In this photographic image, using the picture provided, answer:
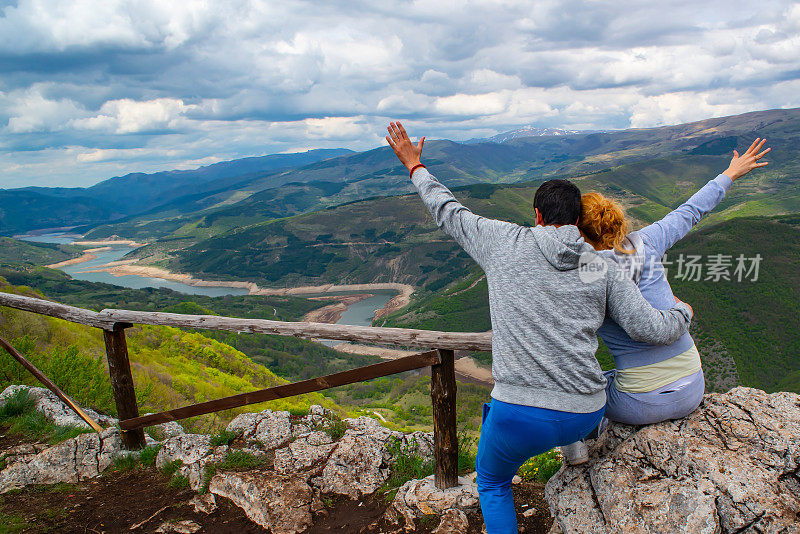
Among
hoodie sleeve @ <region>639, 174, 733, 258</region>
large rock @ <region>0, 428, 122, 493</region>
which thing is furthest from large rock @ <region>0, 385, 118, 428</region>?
hoodie sleeve @ <region>639, 174, 733, 258</region>

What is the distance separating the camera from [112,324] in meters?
5.05

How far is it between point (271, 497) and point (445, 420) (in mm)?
1846

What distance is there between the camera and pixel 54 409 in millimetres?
6344

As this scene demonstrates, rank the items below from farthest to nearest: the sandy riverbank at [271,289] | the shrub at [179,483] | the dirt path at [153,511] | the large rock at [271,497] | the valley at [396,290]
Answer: the sandy riverbank at [271,289] < the valley at [396,290] < the shrub at [179,483] < the large rock at [271,497] < the dirt path at [153,511]

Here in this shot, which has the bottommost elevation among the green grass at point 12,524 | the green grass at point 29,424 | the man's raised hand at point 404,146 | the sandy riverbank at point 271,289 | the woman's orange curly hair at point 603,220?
the sandy riverbank at point 271,289

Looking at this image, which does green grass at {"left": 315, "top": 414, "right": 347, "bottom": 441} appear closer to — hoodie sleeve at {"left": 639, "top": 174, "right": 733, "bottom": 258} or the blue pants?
the blue pants

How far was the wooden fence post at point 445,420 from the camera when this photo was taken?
392 centimetres

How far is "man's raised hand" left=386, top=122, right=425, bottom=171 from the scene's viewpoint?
128 inches

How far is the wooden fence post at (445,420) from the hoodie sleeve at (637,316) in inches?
62.6

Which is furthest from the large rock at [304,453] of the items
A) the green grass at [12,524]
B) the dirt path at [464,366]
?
the dirt path at [464,366]

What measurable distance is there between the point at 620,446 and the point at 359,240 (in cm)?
18802

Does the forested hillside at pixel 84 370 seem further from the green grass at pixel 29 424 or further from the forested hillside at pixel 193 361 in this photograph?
the green grass at pixel 29 424

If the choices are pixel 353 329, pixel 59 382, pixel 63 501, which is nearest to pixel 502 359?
pixel 353 329

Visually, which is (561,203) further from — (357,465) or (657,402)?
(357,465)
